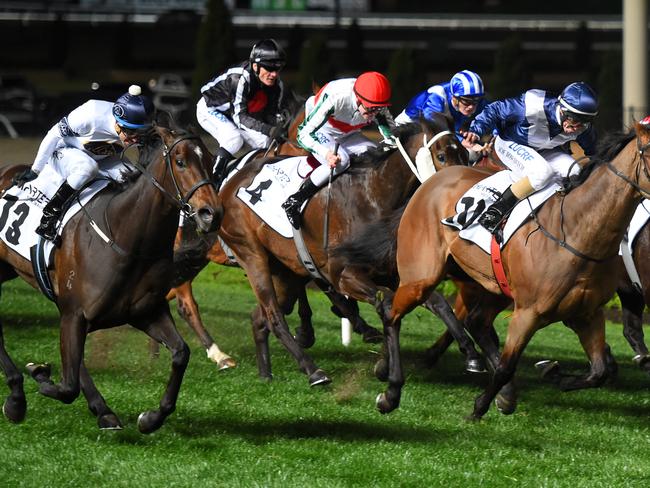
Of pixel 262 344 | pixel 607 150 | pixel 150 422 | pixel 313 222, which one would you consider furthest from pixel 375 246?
pixel 150 422

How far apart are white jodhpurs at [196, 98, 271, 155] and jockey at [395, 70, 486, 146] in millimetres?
1160

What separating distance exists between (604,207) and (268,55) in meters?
3.35

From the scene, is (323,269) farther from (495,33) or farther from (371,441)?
(495,33)

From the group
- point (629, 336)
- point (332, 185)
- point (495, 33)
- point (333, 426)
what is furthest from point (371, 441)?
point (495, 33)

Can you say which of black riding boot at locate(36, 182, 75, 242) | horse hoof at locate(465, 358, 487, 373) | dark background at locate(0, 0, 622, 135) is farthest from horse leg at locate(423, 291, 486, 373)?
dark background at locate(0, 0, 622, 135)

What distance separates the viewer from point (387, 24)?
132ft

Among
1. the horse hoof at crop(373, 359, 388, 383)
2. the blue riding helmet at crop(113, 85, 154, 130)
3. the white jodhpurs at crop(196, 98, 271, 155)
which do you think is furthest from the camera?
the white jodhpurs at crop(196, 98, 271, 155)

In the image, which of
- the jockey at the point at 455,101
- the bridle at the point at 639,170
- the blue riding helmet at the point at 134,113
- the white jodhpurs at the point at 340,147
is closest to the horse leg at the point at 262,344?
the white jodhpurs at the point at 340,147

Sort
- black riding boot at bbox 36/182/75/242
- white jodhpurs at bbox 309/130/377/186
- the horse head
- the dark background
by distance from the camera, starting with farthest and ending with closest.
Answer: the dark background → white jodhpurs at bbox 309/130/377/186 → black riding boot at bbox 36/182/75/242 → the horse head

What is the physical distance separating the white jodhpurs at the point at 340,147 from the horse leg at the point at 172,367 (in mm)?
1898

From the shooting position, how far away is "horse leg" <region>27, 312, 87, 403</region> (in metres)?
6.45

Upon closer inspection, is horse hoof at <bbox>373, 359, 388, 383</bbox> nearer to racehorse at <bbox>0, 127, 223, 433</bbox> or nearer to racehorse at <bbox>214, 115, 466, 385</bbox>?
racehorse at <bbox>214, 115, 466, 385</bbox>

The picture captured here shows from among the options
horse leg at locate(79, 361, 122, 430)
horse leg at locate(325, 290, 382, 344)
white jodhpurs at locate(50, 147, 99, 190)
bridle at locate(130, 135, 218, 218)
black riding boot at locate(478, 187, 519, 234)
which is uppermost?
bridle at locate(130, 135, 218, 218)

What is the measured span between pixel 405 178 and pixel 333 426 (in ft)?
Result: 5.78
